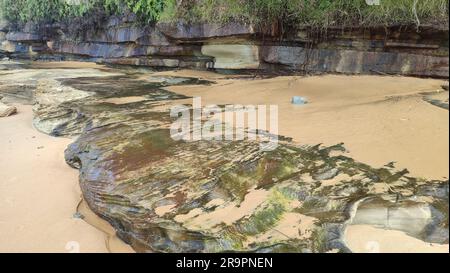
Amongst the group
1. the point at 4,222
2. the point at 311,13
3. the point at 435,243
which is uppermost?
the point at 311,13

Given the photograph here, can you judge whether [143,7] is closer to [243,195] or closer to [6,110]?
[6,110]

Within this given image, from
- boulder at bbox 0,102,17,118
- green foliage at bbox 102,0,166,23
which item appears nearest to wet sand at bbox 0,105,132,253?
boulder at bbox 0,102,17,118

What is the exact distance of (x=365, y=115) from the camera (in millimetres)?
3279

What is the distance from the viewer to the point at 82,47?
10945mm

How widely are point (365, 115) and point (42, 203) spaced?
2681 mm

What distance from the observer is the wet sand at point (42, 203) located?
100 inches

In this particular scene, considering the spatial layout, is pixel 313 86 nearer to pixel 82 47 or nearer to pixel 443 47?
pixel 443 47

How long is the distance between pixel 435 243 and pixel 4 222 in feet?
9.05

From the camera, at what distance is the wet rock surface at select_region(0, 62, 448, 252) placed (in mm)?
2133

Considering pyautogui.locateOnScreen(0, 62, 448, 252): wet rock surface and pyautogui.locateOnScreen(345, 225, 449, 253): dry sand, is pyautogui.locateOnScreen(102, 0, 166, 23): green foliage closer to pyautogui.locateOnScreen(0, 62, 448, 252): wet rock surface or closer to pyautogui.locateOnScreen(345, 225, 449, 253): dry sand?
pyautogui.locateOnScreen(0, 62, 448, 252): wet rock surface

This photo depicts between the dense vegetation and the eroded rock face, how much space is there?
275cm

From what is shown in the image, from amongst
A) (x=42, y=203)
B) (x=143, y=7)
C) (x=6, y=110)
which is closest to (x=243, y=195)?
(x=42, y=203)

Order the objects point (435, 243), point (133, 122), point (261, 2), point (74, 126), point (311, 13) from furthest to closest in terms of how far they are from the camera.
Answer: point (261, 2) → point (311, 13) → point (74, 126) → point (133, 122) → point (435, 243)

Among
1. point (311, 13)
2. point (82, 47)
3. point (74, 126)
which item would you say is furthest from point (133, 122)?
point (82, 47)
